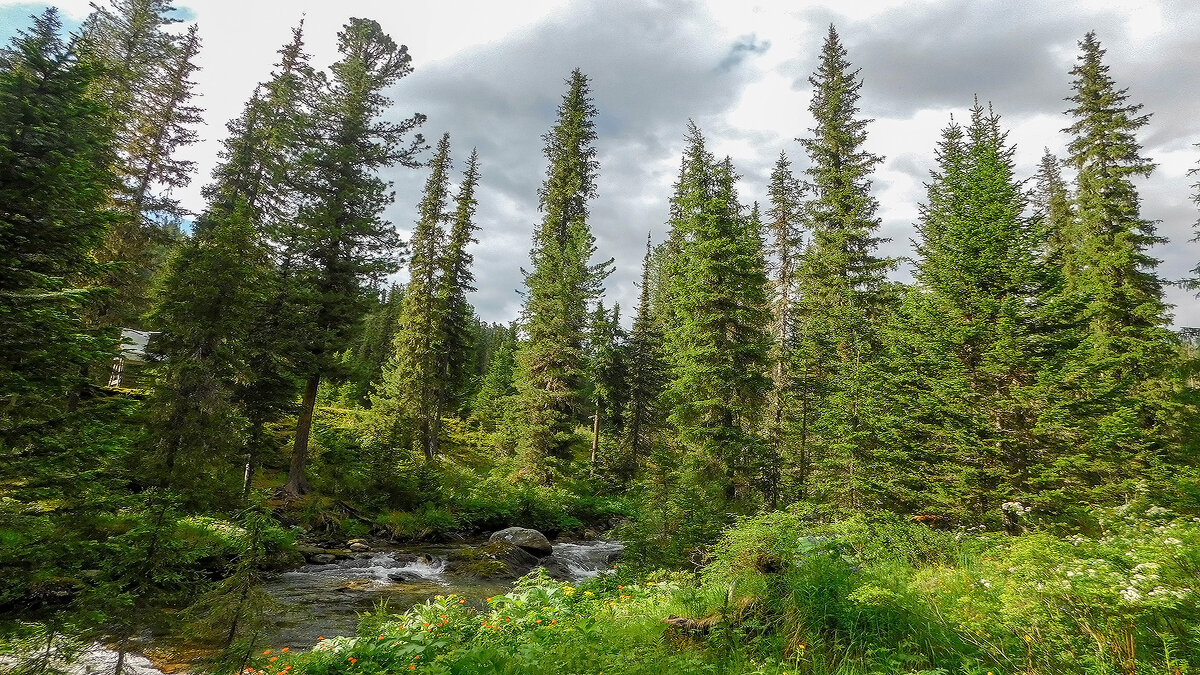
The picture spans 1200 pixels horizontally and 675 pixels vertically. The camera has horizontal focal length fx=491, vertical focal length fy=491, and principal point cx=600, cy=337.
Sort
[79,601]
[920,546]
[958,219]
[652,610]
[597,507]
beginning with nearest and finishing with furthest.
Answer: [79,601], [652,610], [920,546], [958,219], [597,507]

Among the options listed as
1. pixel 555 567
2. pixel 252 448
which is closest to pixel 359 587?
pixel 555 567

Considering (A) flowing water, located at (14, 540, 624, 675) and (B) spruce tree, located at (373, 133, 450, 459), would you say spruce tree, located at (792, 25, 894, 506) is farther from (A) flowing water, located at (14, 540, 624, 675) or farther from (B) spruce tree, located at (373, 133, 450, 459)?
(B) spruce tree, located at (373, 133, 450, 459)

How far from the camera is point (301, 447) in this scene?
59.6 ft

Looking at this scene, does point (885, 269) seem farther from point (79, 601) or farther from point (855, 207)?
point (79, 601)

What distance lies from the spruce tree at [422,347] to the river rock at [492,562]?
32.0 feet

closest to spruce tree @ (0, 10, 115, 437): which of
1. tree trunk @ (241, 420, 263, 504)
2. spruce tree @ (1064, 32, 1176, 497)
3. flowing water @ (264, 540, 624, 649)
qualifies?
flowing water @ (264, 540, 624, 649)

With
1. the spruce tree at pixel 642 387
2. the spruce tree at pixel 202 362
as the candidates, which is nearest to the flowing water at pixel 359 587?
the spruce tree at pixel 202 362

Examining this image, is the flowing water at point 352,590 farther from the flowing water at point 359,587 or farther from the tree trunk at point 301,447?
the tree trunk at point 301,447

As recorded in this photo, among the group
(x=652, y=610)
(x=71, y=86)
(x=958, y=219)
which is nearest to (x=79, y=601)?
(x=652, y=610)

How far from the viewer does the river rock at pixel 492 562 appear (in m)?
14.9

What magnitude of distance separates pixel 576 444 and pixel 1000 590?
2320cm

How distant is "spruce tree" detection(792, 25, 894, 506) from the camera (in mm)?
15617

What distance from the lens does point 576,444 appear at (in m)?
27.5

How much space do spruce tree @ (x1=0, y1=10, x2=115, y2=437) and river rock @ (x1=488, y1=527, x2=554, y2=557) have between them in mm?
13651
